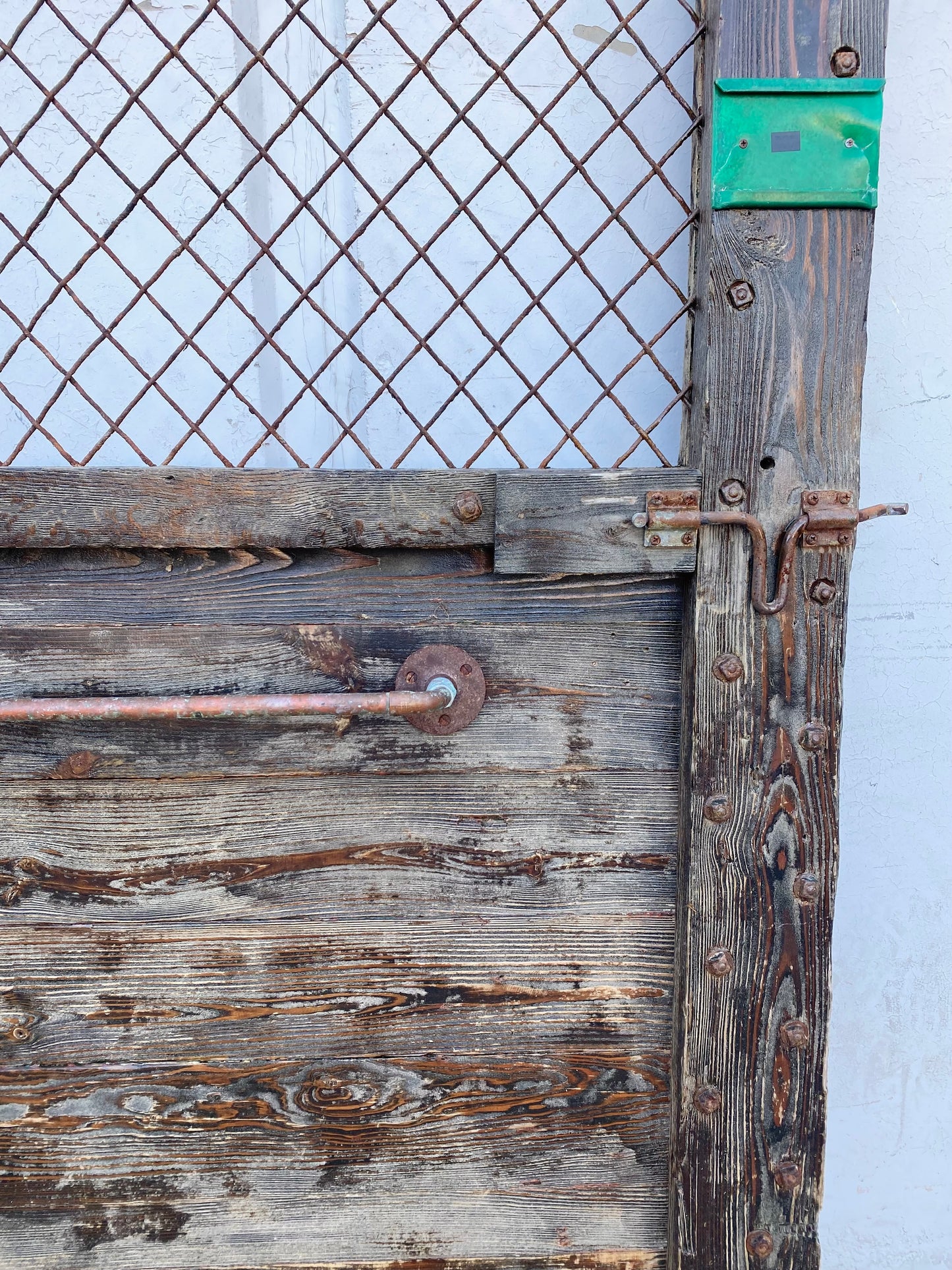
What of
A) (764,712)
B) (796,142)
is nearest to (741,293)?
(796,142)

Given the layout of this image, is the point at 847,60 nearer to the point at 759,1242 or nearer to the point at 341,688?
the point at 341,688

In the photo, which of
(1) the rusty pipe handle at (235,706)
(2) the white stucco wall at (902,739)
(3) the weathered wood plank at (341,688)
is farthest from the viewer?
(2) the white stucco wall at (902,739)

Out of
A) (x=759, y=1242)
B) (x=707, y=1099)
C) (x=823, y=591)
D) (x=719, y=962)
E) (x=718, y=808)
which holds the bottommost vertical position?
(x=759, y=1242)

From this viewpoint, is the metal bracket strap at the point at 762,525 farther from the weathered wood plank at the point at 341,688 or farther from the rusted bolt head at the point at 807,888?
the rusted bolt head at the point at 807,888

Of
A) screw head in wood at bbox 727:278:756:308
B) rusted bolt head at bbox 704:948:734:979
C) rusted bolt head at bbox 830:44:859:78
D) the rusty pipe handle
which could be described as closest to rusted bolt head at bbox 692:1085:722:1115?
rusted bolt head at bbox 704:948:734:979

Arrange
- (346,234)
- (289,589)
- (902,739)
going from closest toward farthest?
(289,589), (346,234), (902,739)

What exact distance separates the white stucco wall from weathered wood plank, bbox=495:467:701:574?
365mm

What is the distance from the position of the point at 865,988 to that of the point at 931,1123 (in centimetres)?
22

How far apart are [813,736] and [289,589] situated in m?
0.55

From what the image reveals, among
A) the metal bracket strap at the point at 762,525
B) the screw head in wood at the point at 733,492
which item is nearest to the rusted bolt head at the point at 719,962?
the metal bracket strap at the point at 762,525

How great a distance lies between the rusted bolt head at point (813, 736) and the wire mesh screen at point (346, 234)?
13.7 inches

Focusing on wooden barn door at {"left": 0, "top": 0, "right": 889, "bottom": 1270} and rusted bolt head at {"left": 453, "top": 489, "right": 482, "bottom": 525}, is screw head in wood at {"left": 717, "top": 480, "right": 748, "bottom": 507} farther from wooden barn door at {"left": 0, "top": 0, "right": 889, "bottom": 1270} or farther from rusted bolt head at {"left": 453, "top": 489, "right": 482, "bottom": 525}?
rusted bolt head at {"left": 453, "top": 489, "right": 482, "bottom": 525}

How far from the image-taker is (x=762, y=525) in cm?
81

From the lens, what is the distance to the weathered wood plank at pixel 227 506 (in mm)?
803
